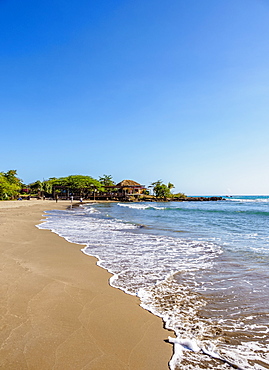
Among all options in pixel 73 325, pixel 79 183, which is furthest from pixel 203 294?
pixel 79 183

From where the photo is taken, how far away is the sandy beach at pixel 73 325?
2381mm

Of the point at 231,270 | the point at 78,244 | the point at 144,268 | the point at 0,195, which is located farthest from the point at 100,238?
the point at 0,195

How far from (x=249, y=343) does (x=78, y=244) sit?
6833mm

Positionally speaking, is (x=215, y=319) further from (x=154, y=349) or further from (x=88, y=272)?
(x=88, y=272)

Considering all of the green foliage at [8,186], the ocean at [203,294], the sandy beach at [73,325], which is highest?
the green foliage at [8,186]

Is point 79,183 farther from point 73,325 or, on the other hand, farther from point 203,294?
point 73,325

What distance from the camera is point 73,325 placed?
3.04m

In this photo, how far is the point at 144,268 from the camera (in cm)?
590

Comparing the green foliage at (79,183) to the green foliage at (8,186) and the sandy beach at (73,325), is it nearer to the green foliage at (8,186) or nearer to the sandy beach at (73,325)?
the green foliage at (8,186)

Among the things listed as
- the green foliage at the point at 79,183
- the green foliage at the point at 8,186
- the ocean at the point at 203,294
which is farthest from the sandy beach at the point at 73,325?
the green foliage at the point at 79,183

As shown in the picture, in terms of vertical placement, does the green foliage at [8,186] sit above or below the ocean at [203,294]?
above

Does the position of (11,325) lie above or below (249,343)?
above

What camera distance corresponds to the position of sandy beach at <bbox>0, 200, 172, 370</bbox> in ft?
7.81

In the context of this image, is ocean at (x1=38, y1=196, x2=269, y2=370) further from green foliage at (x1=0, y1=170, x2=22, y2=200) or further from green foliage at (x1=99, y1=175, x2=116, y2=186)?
green foliage at (x1=99, y1=175, x2=116, y2=186)
